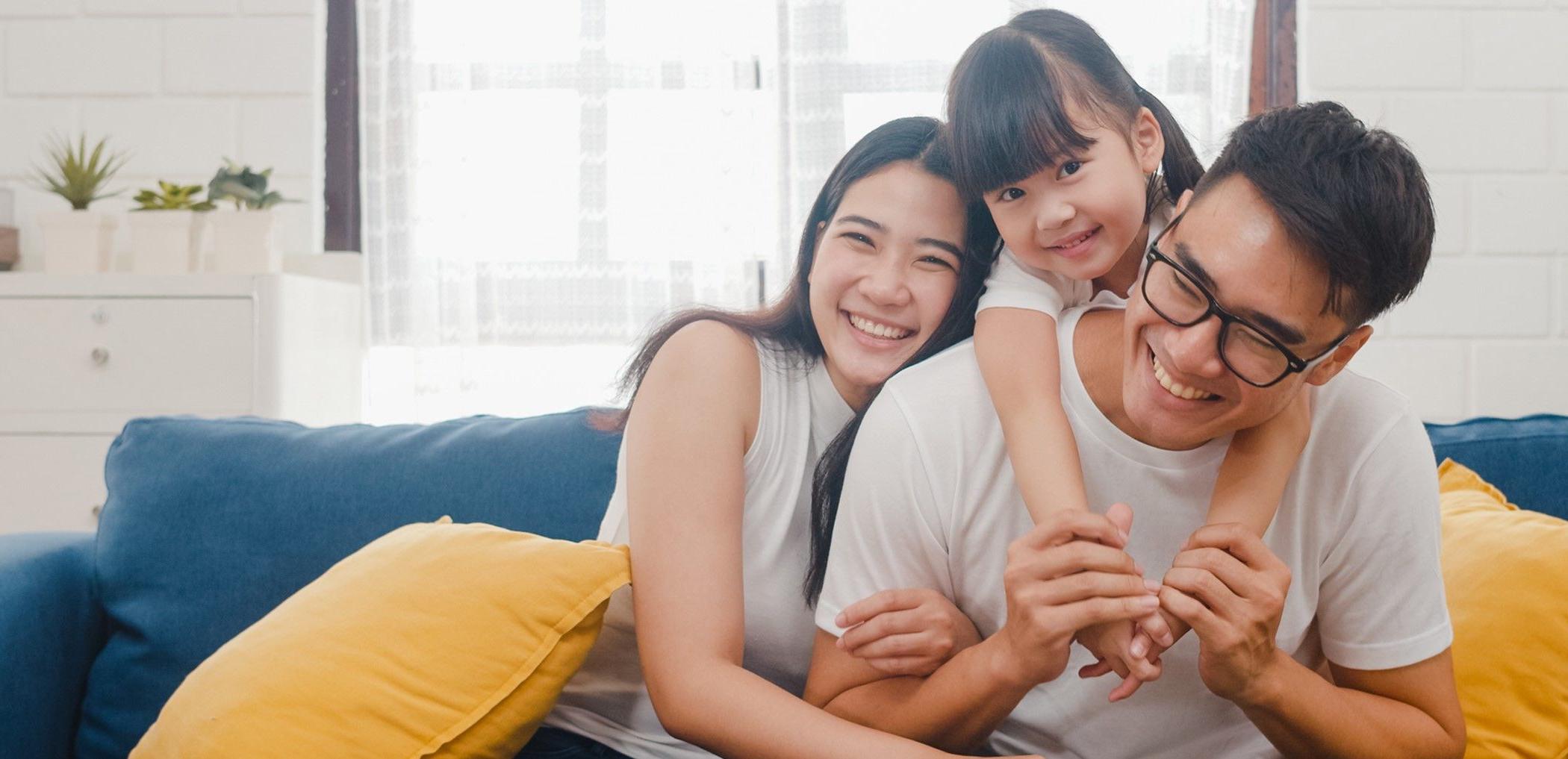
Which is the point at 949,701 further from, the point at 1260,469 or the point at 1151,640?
the point at 1260,469

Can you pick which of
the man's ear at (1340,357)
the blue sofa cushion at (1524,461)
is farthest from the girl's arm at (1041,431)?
the blue sofa cushion at (1524,461)

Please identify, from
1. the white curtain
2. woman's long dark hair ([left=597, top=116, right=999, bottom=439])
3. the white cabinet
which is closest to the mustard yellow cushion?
woman's long dark hair ([left=597, top=116, right=999, bottom=439])

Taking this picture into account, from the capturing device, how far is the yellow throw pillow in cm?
124

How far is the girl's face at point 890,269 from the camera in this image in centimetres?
144

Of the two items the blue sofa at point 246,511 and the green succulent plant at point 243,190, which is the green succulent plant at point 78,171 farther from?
the blue sofa at point 246,511

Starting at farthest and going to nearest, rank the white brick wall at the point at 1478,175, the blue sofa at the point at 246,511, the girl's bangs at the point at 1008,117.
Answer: the white brick wall at the point at 1478,175 → the blue sofa at the point at 246,511 → the girl's bangs at the point at 1008,117

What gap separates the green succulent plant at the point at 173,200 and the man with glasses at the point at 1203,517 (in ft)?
6.24

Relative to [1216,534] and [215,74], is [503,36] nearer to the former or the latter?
[215,74]

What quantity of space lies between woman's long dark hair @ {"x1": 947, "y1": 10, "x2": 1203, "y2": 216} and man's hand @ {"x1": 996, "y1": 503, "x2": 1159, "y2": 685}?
1.36 ft

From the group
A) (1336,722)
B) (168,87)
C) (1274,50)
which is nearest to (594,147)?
(168,87)

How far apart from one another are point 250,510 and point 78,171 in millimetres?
1332

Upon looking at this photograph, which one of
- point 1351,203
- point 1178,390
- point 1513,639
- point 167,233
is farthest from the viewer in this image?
point 167,233

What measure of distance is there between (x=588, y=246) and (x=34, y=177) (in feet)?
4.32

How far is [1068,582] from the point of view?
3.56 feet
